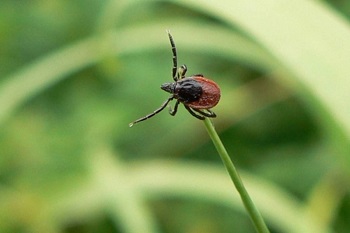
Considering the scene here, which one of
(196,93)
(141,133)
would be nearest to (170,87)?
(196,93)

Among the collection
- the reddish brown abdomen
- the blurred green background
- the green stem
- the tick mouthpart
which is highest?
the blurred green background

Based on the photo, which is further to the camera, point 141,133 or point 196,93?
point 141,133

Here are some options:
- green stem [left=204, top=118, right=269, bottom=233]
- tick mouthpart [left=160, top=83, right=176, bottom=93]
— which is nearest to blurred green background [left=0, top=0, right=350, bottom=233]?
tick mouthpart [left=160, top=83, right=176, bottom=93]

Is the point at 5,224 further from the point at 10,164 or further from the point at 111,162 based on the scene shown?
the point at 111,162

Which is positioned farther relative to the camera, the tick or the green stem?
the tick

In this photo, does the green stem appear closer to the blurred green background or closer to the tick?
A: the tick

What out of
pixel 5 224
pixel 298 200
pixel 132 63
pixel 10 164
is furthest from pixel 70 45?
pixel 298 200

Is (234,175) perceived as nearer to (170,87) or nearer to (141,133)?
(170,87)

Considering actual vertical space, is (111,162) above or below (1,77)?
below
